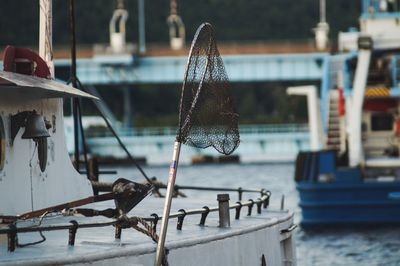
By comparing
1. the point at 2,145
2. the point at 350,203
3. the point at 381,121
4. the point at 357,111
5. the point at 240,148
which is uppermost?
the point at 357,111

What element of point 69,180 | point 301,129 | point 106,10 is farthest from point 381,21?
point 106,10

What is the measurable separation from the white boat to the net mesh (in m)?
0.83

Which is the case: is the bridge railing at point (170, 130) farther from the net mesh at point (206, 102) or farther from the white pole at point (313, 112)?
the net mesh at point (206, 102)

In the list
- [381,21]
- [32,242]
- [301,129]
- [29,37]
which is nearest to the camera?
[32,242]

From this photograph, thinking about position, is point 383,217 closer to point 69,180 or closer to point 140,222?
point 69,180

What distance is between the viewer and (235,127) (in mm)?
16672

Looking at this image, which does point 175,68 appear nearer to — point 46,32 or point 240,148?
point 240,148

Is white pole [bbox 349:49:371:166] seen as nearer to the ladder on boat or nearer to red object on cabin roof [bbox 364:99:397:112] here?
the ladder on boat

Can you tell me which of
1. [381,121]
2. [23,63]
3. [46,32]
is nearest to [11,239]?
[23,63]

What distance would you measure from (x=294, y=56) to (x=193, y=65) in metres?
91.2

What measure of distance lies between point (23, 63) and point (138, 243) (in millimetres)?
3127

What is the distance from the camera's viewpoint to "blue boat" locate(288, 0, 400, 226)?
42.0 m

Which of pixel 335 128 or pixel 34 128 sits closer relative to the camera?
pixel 34 128

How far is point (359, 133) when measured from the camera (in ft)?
144
